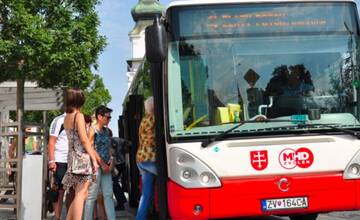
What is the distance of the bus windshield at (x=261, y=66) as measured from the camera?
7215 mm

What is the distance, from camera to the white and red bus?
7.02m

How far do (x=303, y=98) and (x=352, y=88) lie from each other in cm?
62

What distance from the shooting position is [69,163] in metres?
7.72

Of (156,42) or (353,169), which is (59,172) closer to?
(156,42)

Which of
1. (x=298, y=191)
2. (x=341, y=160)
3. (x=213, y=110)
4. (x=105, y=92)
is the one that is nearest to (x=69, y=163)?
(x=213, y=110)

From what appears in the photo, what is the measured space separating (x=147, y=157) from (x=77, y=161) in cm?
95

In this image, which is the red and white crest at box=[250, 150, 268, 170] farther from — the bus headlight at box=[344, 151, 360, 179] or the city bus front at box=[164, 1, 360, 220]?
the bus headlight at box=[344, 151, 360, 179]

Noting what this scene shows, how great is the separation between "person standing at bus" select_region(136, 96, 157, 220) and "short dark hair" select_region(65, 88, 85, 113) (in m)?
0.92

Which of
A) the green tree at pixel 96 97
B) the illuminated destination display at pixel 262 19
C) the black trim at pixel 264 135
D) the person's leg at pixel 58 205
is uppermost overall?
the green tree at pixel 96 97

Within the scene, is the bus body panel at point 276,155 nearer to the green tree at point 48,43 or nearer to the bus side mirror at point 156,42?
the bus side mirror at point 156,42

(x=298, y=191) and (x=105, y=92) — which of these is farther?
(x=105, y=92)

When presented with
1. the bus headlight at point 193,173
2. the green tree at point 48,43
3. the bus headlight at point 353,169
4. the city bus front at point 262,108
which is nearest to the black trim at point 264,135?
the city bus front at point 262,108

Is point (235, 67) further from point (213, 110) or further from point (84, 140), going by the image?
point (84, 140)

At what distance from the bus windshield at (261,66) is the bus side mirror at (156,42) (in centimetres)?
35
